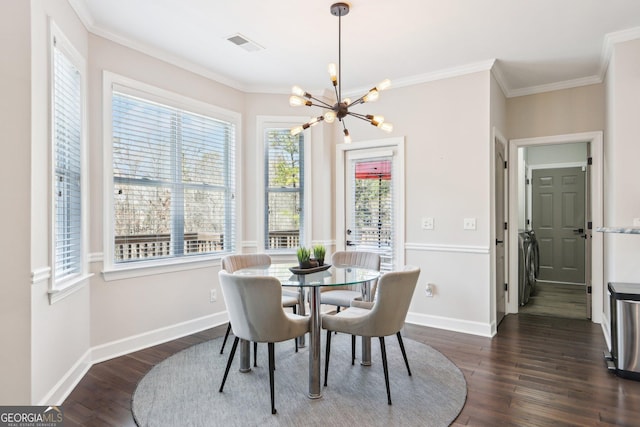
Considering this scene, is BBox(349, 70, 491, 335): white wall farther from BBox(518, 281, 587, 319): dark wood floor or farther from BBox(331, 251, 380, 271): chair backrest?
BBox(518, 281, 587, 319): dark wood floor

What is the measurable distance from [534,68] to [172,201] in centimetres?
405

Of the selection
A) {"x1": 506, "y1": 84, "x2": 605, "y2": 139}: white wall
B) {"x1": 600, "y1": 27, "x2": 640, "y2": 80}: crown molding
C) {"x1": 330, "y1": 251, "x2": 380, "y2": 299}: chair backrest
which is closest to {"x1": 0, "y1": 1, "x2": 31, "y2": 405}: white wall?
{"x1": 330, "y1": 251, "x2": 380, "y2": 299}: chair backrest

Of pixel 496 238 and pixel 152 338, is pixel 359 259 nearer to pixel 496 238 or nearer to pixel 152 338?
pixel 496 238

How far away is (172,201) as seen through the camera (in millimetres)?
3703

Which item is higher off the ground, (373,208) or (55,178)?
(55,178)

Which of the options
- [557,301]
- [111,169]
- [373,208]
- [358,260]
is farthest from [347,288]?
[557,301]

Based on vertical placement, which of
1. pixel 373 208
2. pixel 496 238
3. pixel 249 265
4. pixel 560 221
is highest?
pixel 373 208

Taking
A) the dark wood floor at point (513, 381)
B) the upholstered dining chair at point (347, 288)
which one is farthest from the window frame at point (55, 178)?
the upholstered dining chair at point (347, 288)

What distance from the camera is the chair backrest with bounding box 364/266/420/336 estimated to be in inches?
93.2

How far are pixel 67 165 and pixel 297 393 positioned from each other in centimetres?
233

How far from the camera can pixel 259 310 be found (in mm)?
2250

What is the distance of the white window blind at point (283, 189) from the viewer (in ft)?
15.0

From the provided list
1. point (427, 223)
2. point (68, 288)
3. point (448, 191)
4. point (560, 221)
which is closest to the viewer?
point (68, 288)

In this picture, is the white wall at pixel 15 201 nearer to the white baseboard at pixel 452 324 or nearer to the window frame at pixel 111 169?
the window frame at pixel 111 169
